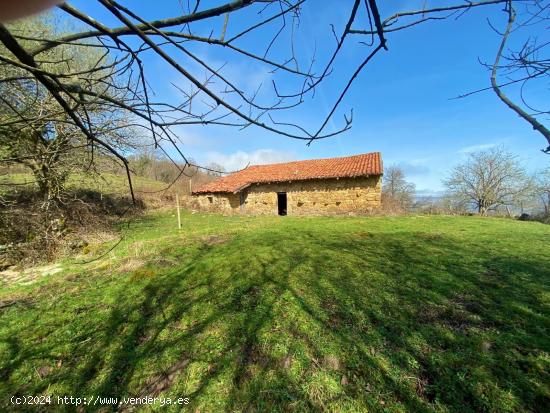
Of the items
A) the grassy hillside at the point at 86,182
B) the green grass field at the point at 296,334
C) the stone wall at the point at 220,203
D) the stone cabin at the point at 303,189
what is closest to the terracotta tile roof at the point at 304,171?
the stone cabin at the point at 303,189

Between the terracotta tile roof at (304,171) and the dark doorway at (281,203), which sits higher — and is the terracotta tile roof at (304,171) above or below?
above

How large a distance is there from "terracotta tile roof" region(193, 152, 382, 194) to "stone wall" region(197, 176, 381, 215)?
17.5 inches

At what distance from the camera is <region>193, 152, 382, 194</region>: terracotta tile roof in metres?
15.4

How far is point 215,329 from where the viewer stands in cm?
336

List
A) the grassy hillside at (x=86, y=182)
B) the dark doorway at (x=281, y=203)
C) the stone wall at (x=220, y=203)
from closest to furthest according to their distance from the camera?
the grassy hillside at (x=86, y=182) → the dark doorway at (x=281, y=203) → the stone wall at (x=220, y=203)

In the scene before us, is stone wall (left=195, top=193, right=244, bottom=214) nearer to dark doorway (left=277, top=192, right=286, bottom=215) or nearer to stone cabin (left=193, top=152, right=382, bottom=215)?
stone cabin (left=193, top=152, right=382, bottom=215)

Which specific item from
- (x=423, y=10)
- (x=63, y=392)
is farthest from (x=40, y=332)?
(x=423, y=10)

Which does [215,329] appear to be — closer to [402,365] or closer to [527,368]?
[402,365]

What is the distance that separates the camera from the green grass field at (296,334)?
7.74 ft

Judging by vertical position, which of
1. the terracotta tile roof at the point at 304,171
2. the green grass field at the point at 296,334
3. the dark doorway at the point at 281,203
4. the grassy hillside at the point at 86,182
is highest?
the terracotta tile roof at the point at 304,171

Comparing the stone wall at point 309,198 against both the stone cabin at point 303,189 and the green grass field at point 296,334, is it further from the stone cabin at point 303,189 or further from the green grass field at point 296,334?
the green grass field at point 296,334

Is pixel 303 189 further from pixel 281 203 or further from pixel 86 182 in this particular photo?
pixel 86 182

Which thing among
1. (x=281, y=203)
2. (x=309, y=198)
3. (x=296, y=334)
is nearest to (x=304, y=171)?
(x=309, y=198)

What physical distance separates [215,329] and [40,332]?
2.73 m
